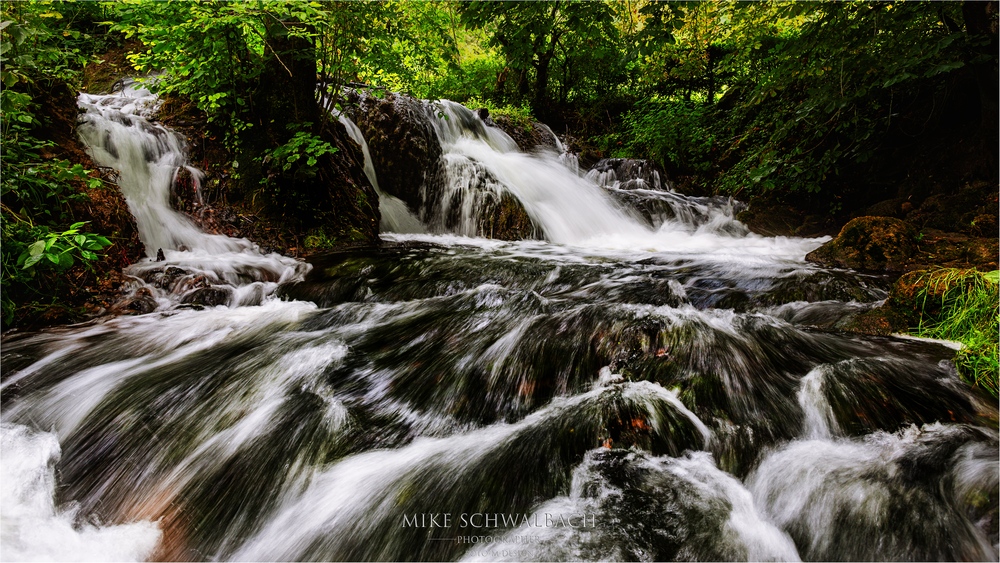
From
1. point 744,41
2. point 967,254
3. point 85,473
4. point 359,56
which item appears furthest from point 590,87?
point 85,473

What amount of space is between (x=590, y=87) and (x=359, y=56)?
865cm

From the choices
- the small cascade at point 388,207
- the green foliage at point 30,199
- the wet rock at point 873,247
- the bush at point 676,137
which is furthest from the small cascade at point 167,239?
the bush at point 676,137

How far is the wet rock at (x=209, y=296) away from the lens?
3.94m

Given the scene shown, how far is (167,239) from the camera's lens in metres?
4.64

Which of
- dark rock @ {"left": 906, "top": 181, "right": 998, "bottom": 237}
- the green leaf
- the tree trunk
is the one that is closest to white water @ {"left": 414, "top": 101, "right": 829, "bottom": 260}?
dark rock @ {"left": 906, "top": 181, "right": 998, "bottom": 237}

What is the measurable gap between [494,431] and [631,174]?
8460 millimetres

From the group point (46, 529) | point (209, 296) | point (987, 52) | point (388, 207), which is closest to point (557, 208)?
point (388, 207)

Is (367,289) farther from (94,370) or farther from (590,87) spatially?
(590,87)

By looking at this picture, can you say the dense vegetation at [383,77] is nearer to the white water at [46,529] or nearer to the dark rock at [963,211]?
the dark rock at [963,211]

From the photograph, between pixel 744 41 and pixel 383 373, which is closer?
pixel 383 373

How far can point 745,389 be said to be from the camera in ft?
7.86

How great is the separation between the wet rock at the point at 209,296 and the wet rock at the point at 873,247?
5.97 metres

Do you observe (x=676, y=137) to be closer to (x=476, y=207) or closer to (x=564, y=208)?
(x=564, y=208)

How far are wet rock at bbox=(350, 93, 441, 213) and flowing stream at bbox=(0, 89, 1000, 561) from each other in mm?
4045
